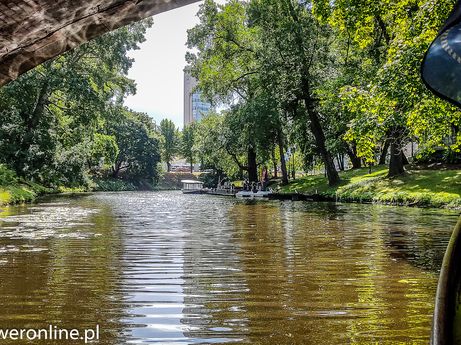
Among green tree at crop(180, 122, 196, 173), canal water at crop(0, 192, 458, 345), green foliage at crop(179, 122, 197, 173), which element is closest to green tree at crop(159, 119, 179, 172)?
green foliage at crop(179, 122, 197, 173)

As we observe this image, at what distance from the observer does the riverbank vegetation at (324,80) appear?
13.4 metres

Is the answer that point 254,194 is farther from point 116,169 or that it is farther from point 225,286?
point 116,169

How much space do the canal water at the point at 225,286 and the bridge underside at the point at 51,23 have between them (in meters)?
1.98

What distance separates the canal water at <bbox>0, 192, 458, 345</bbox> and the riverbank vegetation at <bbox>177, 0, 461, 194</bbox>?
225 inches

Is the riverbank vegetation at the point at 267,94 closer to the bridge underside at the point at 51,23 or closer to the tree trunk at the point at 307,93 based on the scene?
the tree trunk at the point at 307,93

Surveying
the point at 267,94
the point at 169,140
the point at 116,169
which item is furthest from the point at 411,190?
the point at 169,140

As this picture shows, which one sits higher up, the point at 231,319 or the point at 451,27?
the point at 451,27

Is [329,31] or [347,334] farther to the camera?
[329,31]

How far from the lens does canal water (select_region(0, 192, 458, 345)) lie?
3.41 m

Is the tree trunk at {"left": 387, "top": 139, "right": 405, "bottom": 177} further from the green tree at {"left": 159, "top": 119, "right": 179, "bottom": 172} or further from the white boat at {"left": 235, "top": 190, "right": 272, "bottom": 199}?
the green tree at {"left": 159, "top": 119, "right": 179, "bottom": 172}

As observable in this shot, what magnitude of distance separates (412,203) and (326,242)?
12570 mm

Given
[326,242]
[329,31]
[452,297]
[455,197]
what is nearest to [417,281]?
[326,242]

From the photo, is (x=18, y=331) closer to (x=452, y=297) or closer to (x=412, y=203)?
(x=452, y=297)

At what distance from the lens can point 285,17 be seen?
29344mm
